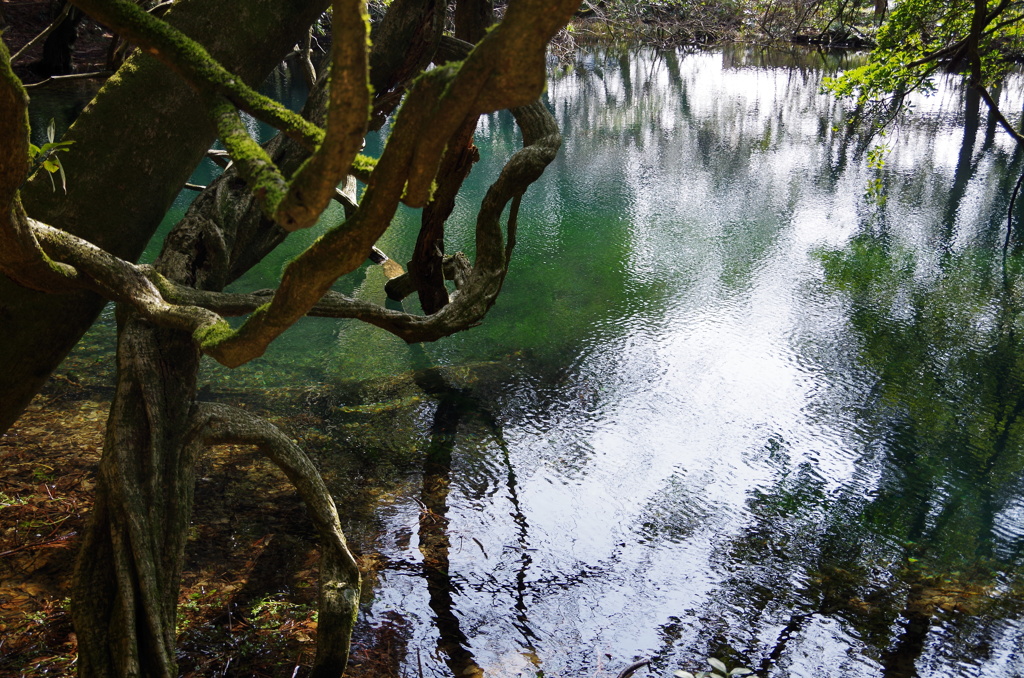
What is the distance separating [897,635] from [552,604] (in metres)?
1.43

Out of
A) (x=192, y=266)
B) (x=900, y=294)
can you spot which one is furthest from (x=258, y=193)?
(x=900, y=294)

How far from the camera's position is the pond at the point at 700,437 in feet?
10.7

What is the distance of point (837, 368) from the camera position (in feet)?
18.5

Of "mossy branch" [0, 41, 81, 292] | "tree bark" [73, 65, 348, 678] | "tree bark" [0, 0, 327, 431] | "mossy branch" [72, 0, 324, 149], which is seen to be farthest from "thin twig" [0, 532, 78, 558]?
"mossy branch" [72, 0, 324, 149]

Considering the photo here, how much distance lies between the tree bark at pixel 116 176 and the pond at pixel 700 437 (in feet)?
5.16

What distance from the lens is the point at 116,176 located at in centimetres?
248

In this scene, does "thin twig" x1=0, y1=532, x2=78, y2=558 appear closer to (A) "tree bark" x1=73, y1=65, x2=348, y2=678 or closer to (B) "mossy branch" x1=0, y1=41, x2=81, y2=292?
(A) "tree bark" x1=73, y1=65, x2=348, y2=678

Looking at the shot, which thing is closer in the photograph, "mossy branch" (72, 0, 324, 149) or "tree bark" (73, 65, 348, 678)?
"mossy branch" (72, 0, 324, 149)

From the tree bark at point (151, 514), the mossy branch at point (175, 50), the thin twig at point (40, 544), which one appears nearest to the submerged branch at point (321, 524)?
the tree bark at point (151, 514)

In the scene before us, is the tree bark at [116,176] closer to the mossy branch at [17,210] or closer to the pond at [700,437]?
the mossy branch at [17,210]

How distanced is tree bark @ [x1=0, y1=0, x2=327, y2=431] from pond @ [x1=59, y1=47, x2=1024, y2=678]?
1.57 metres

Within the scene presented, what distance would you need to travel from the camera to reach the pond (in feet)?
10.7

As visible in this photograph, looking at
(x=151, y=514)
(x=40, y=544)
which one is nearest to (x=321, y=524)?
(x=151, y=514)

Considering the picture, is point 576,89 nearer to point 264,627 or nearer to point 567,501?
point 567,501
